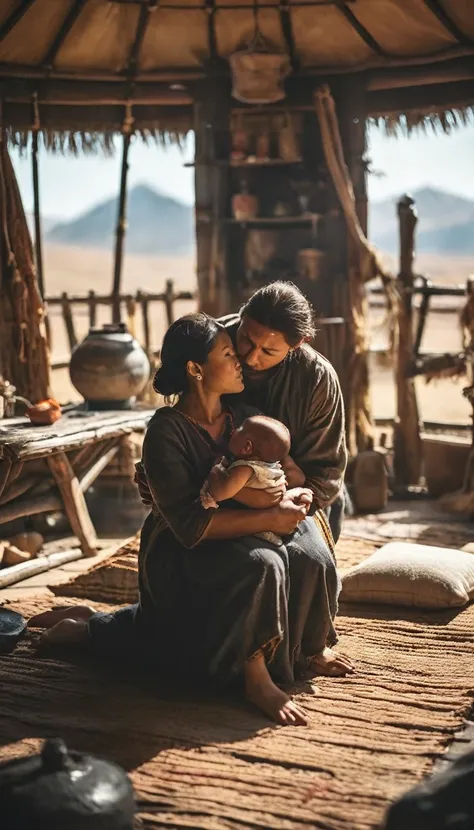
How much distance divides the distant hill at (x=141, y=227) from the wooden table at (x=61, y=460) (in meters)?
43.3

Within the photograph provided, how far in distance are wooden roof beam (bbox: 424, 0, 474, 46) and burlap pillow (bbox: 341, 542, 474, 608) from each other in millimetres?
3300

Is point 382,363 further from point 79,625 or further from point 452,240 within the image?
point 452,240

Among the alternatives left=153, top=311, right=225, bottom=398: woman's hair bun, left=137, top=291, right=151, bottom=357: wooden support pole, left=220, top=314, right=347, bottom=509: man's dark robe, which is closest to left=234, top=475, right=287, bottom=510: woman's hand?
left=220, top=314, right=347, bottom=509: man's dark robe

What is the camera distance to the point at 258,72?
686cm

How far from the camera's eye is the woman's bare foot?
11.5ft

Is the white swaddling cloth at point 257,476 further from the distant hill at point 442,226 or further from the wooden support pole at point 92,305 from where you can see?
the distant hill at point 442,226

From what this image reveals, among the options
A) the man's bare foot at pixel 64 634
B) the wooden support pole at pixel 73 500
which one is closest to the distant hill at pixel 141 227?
the wooden support pole at pixel 73 500

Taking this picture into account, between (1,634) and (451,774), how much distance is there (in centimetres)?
213

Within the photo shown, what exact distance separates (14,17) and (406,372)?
3.23m

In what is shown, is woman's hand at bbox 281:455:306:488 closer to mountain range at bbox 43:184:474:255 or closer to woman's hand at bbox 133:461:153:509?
woman's hand at bbox 133:461:153:509

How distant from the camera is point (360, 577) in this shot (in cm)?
479

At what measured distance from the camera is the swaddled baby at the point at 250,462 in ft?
11.7

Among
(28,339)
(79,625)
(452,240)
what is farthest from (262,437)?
(452,240)

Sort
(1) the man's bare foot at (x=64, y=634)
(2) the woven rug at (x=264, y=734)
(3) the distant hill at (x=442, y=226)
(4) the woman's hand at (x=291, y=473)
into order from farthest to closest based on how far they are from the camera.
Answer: (3) the distant hill at (x=442, y=226) → (1) the man's bare foot at (x=64, y=634) → (4) the woman's hand at (x=291, y=473) → (2) the woven rug at (x=264, y=734)
